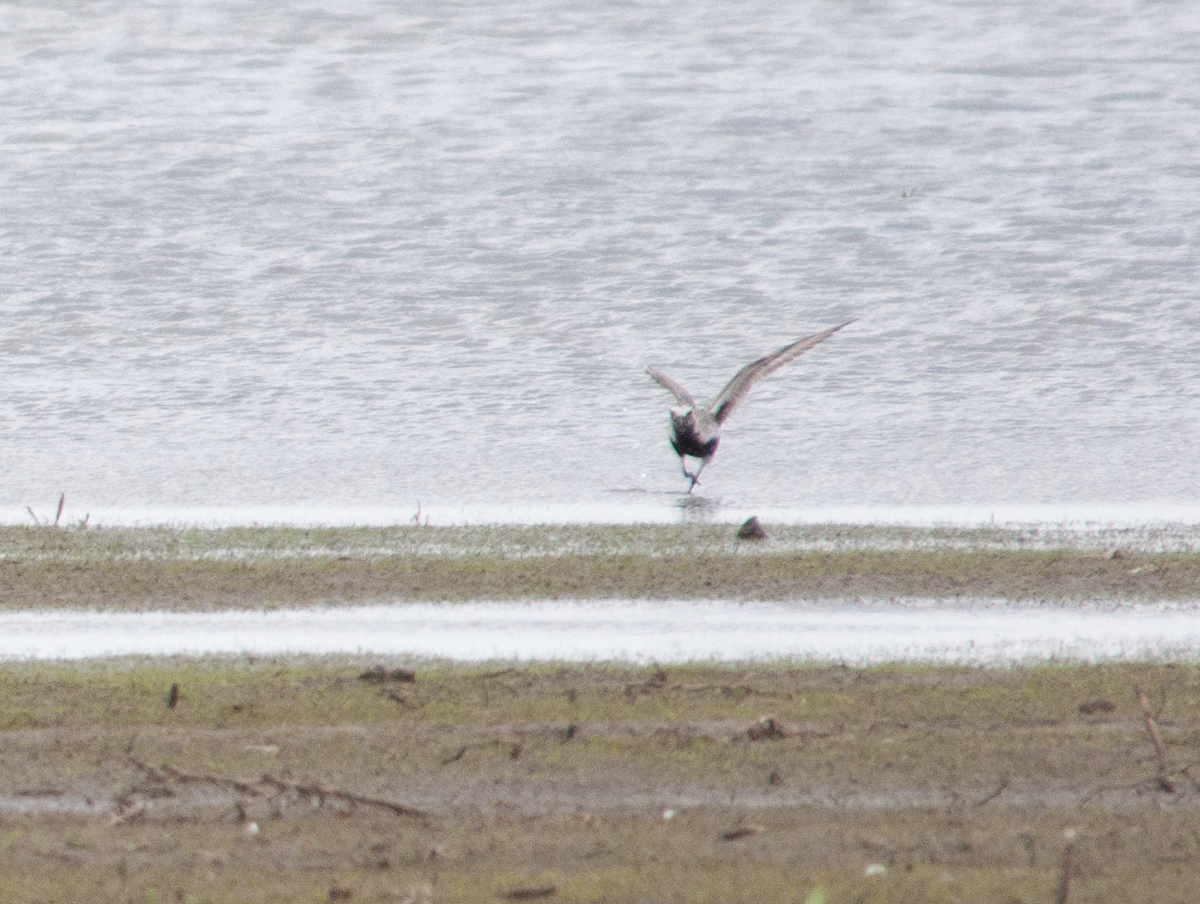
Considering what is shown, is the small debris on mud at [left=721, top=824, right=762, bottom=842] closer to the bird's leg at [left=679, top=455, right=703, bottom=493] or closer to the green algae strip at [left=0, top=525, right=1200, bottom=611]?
the green algae strip at [left=0, top=525, right=1200, bottom=611]

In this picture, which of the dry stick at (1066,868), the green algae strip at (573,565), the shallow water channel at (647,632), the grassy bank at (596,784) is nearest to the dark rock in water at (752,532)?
the green algae strip at (573,565)

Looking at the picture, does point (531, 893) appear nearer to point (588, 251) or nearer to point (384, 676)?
point (384, 676)

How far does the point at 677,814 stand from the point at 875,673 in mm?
1573

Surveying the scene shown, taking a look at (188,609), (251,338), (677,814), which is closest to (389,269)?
(251,338)

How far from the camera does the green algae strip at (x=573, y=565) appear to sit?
26.0 ft

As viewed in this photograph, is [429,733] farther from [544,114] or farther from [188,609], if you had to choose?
[544,114]

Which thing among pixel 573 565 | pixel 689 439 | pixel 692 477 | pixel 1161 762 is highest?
pixel 1161 762

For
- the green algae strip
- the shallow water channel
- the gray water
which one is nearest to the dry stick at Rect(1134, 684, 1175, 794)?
the shallow water channel

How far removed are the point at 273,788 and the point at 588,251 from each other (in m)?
13.3

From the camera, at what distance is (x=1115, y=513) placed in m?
9.96

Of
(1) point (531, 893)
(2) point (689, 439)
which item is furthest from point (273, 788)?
(2) point (689, 439)

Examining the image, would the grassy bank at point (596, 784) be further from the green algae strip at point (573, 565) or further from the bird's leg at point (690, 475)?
the bird's leg at point (690, 475)

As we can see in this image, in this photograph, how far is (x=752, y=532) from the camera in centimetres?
921

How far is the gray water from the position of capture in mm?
11938
